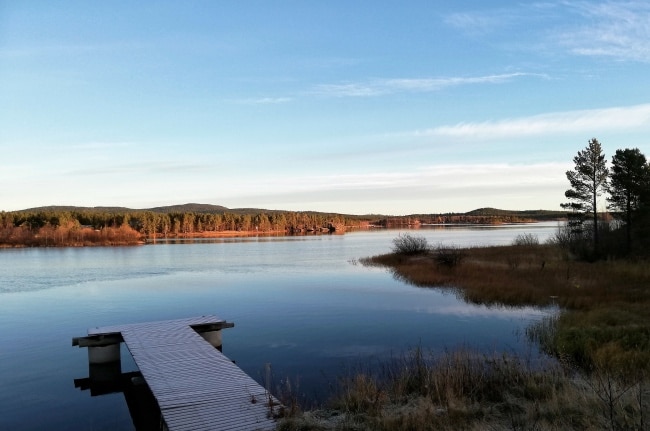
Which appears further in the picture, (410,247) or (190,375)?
(410,247)

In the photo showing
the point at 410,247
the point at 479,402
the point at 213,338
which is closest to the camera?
the point at 479,402

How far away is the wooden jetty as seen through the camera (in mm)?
8781

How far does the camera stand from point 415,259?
149ft

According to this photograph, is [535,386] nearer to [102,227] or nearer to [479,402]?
[479,402]

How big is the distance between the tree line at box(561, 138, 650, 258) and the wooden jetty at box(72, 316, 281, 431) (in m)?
32.8

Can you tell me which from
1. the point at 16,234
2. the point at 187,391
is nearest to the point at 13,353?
the point at 187,391

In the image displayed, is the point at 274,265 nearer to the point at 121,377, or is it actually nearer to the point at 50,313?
the point at 50,313

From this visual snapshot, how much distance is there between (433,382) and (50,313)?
2101 cm

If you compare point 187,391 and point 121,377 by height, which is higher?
point 187,391

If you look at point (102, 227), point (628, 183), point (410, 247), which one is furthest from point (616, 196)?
point (102, 227)

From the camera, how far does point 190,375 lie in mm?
11508

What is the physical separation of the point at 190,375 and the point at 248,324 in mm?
9902

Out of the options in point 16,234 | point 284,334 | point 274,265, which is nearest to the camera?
point 284,334

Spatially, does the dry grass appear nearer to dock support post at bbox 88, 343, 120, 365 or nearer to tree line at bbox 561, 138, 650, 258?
tree line at bbox 561, 138, 650, 258
